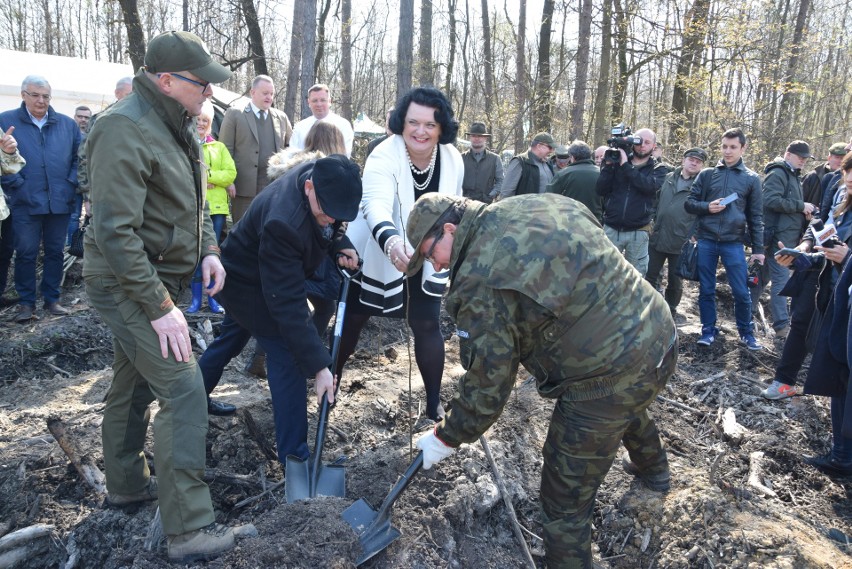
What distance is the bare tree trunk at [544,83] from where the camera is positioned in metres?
13.2

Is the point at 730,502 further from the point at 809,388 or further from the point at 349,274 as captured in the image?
the point at 349,274

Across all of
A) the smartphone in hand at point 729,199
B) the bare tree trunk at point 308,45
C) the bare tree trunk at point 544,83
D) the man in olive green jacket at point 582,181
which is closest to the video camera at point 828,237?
the smartphone in hand at point 729,199

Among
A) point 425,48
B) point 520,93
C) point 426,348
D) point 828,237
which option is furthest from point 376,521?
point 425,48

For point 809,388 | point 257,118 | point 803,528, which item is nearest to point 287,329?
point 803,528

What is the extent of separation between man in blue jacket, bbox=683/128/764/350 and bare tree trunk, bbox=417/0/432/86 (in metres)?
8.41

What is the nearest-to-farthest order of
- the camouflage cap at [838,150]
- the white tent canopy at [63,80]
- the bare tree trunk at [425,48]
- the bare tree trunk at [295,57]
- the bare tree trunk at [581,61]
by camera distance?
the camouflage cap at [838,150]
the white tent canopy at [63,80]
the bare tree trunk at [295,57]
the bare tree trunk at [581,61]
the bare tree trunk at [425,48]

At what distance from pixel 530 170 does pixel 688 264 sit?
8.26 ft

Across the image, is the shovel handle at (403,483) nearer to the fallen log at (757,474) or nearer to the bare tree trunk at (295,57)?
the fallen log at (757,474)

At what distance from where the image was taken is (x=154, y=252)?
98.7 inches

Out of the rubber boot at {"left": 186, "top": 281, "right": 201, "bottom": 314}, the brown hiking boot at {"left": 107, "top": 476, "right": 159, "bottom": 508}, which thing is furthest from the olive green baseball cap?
the rubber boot at {"left": 186, "top": 281, "right": 201, "bottom": 314}

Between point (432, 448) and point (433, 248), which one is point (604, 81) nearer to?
point (433, 248)

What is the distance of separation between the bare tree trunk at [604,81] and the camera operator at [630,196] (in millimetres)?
5748

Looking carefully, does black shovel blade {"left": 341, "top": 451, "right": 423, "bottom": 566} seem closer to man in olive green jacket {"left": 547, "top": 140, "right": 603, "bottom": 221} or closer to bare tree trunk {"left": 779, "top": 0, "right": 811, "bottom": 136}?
man in olive green jacket {"left": 547, "top": 140, "right": 603, "bottom": 221}

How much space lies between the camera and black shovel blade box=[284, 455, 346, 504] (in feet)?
9.62
